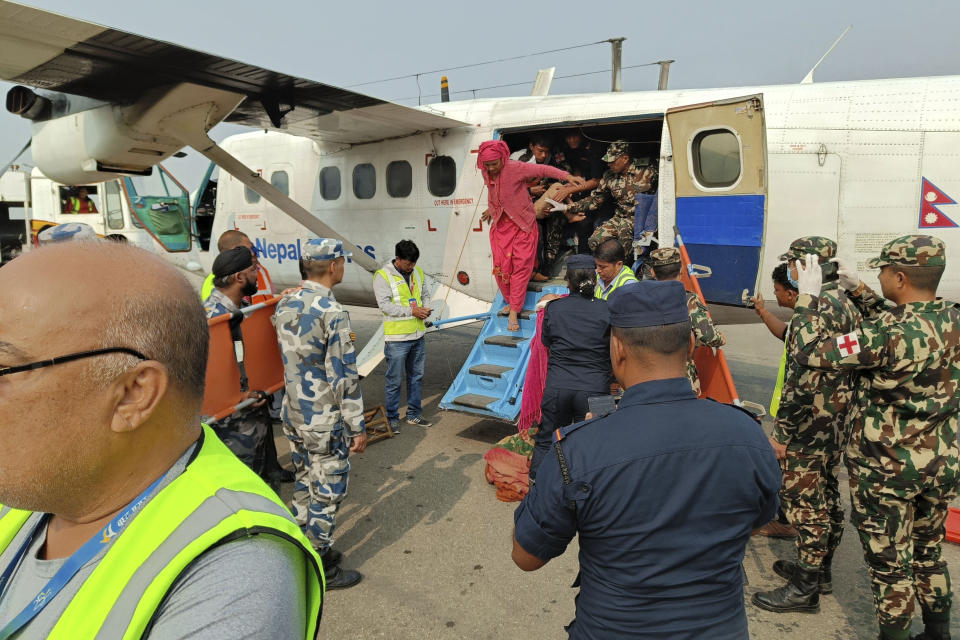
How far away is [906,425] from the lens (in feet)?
9.77

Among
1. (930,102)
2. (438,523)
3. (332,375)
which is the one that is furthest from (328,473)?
(930,102)

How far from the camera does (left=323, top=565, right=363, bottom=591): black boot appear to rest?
3802 mm

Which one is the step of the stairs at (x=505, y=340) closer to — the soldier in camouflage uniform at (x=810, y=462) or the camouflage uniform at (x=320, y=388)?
the camouflage uniform at (x=320, y=388)

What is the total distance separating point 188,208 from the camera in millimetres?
9930

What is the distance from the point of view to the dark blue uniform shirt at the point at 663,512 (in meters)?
1.62

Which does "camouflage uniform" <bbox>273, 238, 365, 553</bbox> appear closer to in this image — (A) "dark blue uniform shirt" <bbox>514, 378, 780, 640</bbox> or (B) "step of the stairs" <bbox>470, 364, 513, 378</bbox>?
(A) "dark blue uniform shirt" <bbox>514, 378, 780, 640</bbox>

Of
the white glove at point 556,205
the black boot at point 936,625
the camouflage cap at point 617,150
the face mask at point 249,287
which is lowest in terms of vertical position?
the black boot at point 936,625

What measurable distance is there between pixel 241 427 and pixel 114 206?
8.47 m

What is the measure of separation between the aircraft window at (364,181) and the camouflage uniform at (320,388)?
15.2 ft

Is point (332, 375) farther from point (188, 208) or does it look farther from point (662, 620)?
point (188, 208)

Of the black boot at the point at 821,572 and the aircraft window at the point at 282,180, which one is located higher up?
the aircraft window at the point at 282,180

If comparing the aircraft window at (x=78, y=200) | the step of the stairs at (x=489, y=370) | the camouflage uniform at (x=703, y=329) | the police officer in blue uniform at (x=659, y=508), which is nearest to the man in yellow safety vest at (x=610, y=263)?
the camouflage uniform at (x=703, y=329)

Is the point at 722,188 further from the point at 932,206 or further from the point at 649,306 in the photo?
the point at 649,306

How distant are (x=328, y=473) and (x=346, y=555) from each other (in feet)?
2.62
